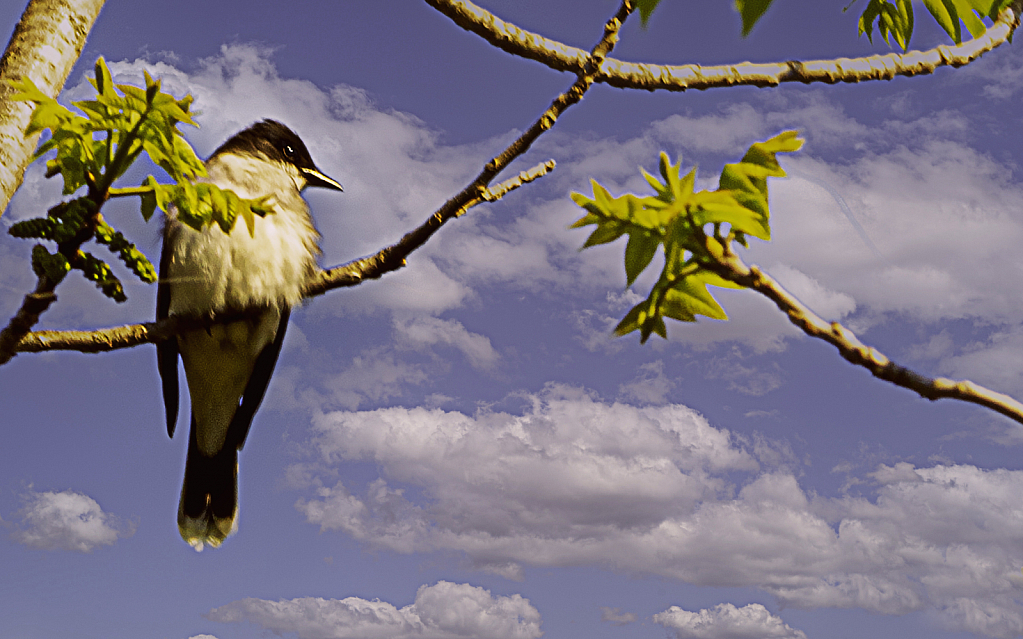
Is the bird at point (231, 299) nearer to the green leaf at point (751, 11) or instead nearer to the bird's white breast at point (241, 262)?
the bird's white breast at point (241, 262)

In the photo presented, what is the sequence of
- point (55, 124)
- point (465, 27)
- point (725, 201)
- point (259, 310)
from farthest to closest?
point (259, 310) → point (465, 27) → point (55, 124) → point (725, 201)

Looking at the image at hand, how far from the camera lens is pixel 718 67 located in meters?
2.21

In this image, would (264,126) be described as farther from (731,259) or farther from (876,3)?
(731,259)

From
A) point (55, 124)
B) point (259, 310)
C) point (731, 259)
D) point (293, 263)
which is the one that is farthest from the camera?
point (259, 310)

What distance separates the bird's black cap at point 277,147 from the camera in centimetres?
575

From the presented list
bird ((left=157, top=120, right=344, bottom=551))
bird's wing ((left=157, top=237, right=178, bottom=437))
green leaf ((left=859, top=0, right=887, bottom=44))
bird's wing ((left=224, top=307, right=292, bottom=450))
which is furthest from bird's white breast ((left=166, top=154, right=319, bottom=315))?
green leaf ((left=859, top=0, right=887, bottom=44))

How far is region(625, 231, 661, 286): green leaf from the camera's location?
48.7 inches

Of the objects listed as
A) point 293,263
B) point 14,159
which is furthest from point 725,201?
point 293,263

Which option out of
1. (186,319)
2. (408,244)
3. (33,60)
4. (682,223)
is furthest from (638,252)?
(186,319)

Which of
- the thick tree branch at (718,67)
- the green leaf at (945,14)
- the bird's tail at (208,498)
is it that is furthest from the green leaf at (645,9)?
the bird's tail at (208,498)

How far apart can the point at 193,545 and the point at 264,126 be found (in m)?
3.36

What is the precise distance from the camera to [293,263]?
475 centimetres

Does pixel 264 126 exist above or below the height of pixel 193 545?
above

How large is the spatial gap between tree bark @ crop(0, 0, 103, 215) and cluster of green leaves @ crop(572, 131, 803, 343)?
180 cm
